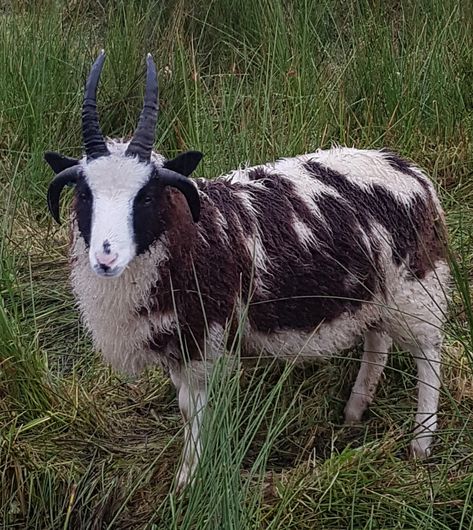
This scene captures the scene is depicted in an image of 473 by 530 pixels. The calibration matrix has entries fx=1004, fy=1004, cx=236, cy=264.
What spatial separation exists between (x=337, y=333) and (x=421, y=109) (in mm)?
2279

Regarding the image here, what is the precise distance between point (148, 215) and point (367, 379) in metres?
1.28

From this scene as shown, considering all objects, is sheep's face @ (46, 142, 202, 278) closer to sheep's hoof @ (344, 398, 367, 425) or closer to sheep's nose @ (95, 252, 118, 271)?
sheep's nose @ (95, 252, 118, 271)

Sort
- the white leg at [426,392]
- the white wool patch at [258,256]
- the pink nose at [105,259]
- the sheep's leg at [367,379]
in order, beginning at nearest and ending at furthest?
the pink nose at [105,259] < the white wool patch at [258,256] < the white leg at [426,392] < the sheep's leg at [367,379]

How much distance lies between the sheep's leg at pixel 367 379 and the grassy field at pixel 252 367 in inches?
2.4

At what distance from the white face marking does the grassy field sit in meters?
0.49

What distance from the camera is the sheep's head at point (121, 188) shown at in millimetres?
2945

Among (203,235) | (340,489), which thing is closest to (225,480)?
(340,489)

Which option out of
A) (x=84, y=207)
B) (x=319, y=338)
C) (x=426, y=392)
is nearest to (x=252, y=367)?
(x=319, y=338)

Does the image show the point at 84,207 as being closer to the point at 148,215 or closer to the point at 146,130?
the point at 148,215

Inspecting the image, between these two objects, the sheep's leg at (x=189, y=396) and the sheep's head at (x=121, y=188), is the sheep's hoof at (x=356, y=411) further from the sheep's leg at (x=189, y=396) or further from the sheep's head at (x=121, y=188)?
the sheep's head at (x=121, y=188)

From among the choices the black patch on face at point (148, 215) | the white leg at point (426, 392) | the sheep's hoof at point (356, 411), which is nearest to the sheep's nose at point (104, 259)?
the black patch on face at point (148, 215)

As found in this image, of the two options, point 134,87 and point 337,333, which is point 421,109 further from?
point 337,333

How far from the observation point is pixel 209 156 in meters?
4.71

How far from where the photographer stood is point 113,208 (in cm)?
299
